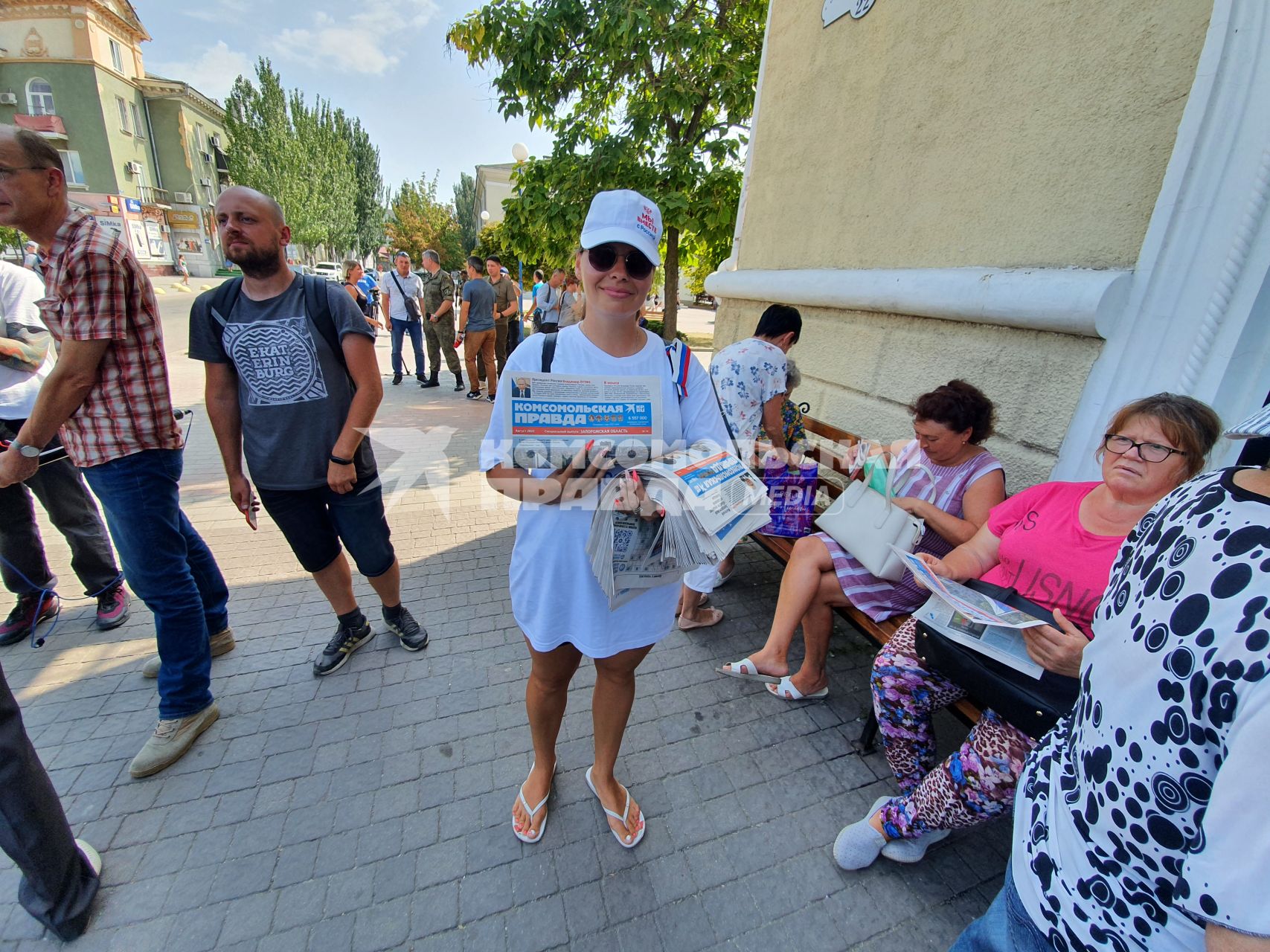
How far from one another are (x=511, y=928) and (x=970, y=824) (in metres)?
1.56

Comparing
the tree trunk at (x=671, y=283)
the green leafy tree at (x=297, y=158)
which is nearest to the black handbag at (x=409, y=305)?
the tree trunk at (x=671, y=283)

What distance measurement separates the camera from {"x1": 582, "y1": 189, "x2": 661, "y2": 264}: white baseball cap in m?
1.46

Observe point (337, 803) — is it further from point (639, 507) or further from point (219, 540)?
point (219, 540)

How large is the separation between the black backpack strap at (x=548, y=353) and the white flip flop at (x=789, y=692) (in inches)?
81.4

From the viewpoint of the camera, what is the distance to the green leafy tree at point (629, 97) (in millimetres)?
5973

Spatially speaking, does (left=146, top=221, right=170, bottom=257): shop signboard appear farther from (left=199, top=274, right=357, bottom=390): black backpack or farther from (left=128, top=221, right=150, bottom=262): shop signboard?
(left=199, top=274, right=357, bottom=390): black backpack

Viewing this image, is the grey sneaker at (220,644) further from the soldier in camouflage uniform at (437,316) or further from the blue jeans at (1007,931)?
the soldier in camouflage uniform at (437,316)

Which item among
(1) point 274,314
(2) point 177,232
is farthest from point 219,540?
(2) point 177,232

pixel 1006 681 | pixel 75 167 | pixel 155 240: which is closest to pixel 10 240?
pixel 75 167

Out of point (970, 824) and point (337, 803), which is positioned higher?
point (970, 824)

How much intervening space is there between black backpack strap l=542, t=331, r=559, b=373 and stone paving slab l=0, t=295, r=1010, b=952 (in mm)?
1702

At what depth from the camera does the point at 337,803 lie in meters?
2.09

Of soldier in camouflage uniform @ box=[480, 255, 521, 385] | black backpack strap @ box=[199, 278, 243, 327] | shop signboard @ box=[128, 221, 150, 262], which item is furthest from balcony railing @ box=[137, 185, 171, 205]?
black backpack strap @ box=[199, 278, 243, 327]

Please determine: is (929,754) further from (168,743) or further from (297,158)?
(297,158)
